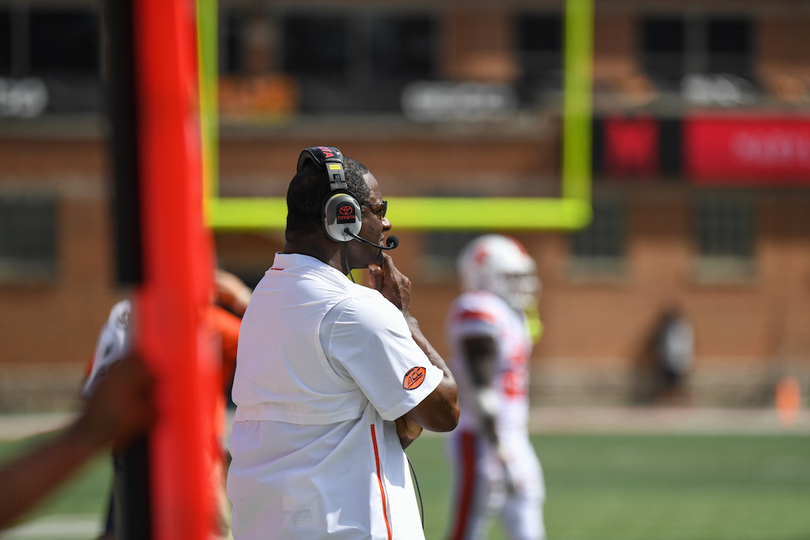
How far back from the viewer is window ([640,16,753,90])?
2002 centimetres

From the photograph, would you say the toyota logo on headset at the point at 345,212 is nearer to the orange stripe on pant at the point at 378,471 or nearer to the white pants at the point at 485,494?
the orange stripe on pant at the point at 378,471

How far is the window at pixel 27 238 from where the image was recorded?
1852 cm

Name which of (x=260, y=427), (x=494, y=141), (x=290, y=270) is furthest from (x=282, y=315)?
(x=494, y=141)

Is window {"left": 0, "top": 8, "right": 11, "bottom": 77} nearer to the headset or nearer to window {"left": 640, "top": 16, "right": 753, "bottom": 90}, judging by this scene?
window {"left": 640, "top": 16, "right": 753, "bottom": 90}

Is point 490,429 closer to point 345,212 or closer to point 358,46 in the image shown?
point 345,212

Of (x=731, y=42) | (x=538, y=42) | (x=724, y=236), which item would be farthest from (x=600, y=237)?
(x=731, y=42)

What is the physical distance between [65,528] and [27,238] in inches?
486

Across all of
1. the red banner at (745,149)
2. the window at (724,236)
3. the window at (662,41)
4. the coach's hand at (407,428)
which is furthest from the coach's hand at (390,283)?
the window at (662,41)

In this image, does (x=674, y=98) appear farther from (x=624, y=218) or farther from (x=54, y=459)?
(x=54, y=459)

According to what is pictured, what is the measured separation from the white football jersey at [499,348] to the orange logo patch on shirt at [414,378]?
3.06 m

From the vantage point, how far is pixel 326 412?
194 centimetres

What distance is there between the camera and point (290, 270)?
2.03 m

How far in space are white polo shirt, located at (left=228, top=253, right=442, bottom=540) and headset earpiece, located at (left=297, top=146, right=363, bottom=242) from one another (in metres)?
0.09

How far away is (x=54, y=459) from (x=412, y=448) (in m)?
12.3
